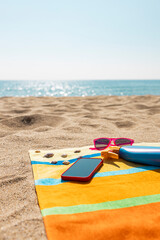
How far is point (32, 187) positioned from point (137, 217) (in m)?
0.61

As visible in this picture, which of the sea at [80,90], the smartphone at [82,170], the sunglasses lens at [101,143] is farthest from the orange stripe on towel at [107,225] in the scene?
the sea at [80,90]

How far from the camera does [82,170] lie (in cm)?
133

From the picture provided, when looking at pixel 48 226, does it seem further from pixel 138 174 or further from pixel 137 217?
pixel 138 174

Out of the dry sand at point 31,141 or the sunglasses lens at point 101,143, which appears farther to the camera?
the sunglasses lens at point 101,143

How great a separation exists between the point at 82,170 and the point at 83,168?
0.03 meters

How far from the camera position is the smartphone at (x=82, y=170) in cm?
124

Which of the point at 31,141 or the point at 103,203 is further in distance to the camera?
the point at 31,141

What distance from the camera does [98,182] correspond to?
1.21m

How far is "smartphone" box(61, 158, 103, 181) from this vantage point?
1.24 meters

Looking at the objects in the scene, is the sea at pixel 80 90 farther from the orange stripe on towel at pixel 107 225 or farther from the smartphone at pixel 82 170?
the orange stripe on towel at pixel 107 225

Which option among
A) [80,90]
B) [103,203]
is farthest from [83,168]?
[80,90]

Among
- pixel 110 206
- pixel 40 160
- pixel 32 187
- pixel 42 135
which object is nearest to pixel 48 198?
pixel 32 187

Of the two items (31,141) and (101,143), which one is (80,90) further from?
(101,143)

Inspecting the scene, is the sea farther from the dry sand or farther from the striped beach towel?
the striped beach towel
